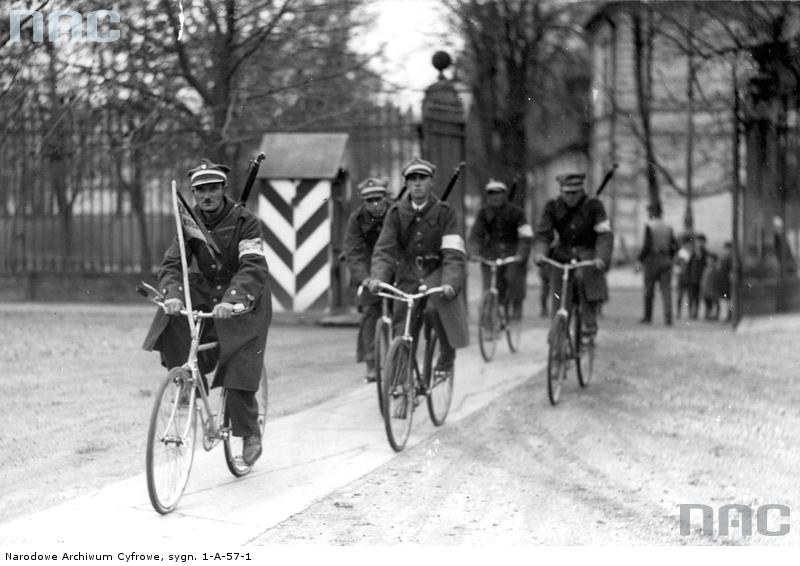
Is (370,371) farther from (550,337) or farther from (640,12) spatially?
(640,12)

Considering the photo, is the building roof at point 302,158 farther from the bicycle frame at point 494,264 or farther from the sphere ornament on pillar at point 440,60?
the bicycle frame at point 494,264

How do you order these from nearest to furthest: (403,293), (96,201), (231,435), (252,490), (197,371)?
(197,371), (252,490), (231,435), (403,293), (96,201)

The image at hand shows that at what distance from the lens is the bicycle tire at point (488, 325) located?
38.3 ft

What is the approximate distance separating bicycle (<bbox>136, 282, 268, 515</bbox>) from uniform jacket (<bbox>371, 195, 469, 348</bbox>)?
6.31 ft

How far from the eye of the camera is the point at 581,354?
10.0m

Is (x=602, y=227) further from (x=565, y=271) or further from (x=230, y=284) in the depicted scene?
(x=230, y=284)

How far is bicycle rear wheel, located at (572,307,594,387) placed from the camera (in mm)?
9859

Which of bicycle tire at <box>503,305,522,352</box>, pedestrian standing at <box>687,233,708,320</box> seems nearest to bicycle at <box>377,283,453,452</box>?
bicycle tire at <box>503,305,522,352</box>

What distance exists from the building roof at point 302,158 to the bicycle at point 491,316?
98.0 inches

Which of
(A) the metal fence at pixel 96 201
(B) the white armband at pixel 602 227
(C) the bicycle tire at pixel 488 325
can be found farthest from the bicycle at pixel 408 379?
(A) the metal fence at pixel 96 201

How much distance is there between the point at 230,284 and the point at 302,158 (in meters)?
7.82

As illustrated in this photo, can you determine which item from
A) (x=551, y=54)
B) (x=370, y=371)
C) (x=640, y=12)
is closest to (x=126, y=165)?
A: (x=370, y=371)

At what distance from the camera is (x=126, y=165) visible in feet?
42.6

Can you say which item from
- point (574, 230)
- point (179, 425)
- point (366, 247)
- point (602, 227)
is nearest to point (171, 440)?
point (179, 425)
